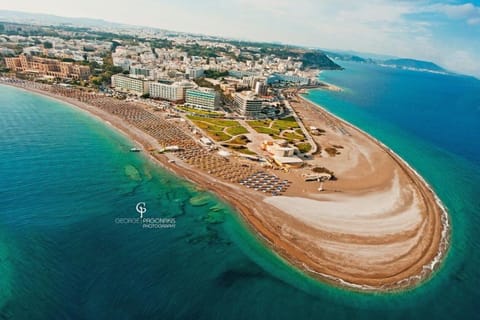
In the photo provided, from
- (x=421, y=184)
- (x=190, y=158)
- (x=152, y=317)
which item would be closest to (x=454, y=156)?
(x=421, y=184)

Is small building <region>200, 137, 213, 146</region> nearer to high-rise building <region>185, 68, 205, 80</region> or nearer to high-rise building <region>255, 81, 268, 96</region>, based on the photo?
high-rise building <region>255, 81, 268, 96</region>

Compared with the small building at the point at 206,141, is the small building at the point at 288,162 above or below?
above

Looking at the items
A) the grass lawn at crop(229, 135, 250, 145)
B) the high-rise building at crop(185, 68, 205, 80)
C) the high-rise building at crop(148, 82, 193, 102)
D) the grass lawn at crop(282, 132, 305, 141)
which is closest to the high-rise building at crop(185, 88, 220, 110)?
the high-rise building at crop(148, 82, 193, 102)

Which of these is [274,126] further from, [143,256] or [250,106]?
[143,256]

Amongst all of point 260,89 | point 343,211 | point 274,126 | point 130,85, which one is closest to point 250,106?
point 274,126

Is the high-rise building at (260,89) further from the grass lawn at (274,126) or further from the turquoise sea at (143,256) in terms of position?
the turquoise sea at (143,256)

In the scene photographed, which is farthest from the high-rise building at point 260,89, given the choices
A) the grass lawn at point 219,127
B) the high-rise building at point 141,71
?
the high-rise building at point 141,71
